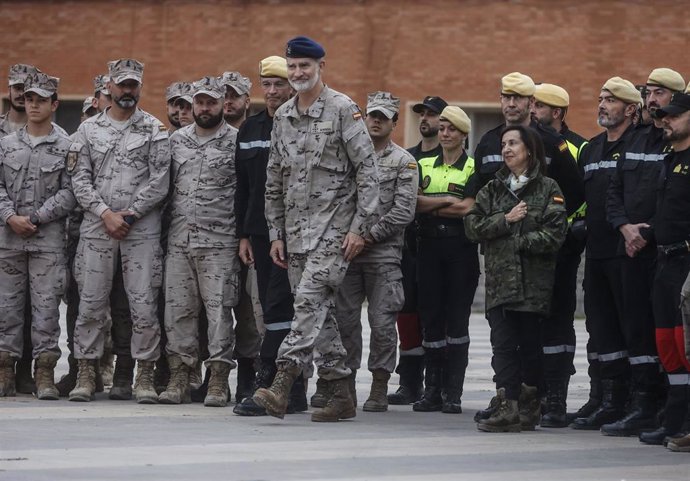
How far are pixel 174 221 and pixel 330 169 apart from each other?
1.67 meters

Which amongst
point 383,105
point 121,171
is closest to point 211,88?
point 121,171

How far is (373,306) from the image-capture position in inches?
486

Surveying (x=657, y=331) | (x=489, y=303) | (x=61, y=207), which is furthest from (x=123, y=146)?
(x=657, y=331)

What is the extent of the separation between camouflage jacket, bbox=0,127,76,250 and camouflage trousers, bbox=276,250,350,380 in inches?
84.3

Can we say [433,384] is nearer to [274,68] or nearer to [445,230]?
Result: [445,230]

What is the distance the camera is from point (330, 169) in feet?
36.6

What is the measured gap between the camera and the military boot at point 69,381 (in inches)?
503

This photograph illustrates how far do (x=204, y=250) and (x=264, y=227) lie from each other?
0.58 m

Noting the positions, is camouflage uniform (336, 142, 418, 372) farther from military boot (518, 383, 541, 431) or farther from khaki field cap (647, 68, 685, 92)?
khaki field cap (647, 68, 685, 92)

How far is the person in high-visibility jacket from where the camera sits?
12594 mm

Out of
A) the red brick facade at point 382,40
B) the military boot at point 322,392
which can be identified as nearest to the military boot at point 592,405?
the military boot at point 322,392

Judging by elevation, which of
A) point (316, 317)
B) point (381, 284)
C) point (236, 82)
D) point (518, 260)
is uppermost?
point (236, 82)

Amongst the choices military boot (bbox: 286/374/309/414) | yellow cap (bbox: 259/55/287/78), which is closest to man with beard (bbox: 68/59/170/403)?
yellow cap (bbox: 259/55/287/78)

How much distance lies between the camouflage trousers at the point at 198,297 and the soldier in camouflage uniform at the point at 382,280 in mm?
775
